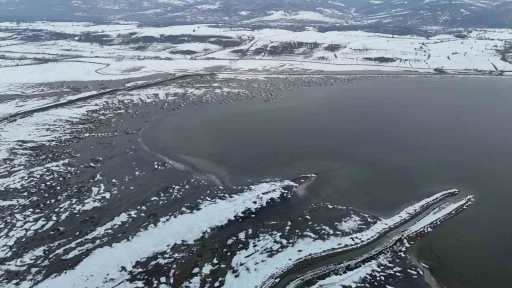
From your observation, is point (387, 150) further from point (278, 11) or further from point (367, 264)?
point (278, 11)

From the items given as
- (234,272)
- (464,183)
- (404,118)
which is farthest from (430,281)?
(404,118)

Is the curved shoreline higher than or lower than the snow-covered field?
lower

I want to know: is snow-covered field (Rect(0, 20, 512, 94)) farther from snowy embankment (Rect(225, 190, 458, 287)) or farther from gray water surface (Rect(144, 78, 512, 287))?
snowy embankment (Rect(225, 190, 458, 287))

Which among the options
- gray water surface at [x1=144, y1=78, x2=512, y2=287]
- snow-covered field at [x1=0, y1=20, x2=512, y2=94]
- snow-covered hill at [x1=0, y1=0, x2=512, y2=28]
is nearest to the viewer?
gray water surface at [x1=144, y1=78, x2=512, y2=287]

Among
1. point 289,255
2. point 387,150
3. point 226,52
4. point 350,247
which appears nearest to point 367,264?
point 350,247

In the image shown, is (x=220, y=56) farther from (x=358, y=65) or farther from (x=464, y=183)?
(x=464, y=183)

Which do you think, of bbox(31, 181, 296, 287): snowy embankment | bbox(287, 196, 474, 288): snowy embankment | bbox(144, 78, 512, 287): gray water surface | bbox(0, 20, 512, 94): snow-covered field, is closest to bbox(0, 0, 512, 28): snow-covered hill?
bbox(0, 20, 512, 94): snow-covered field
